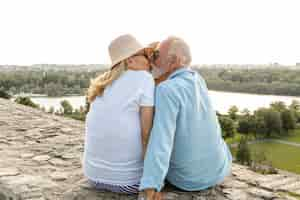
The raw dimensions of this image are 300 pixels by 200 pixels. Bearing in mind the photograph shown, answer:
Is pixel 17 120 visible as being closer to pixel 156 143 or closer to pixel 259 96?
pixel 156 143

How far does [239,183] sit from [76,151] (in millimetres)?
1397

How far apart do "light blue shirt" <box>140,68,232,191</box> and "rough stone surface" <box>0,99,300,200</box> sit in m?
0.12

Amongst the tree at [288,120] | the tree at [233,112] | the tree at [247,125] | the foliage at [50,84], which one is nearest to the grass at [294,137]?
the tree at [288,120]

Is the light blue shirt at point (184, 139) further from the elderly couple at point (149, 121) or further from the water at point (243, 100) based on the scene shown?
the water at point (243, 100)

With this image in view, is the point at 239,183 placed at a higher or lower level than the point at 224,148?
lower

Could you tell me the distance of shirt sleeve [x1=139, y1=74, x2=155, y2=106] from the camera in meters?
1.79

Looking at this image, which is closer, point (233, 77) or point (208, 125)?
point (208, 125)

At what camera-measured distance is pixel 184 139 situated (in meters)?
1.83

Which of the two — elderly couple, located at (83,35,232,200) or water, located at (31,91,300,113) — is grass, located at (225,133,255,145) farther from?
elderly couple, located at (83,35,232,200)

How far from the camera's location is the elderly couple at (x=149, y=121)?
175 centimetres

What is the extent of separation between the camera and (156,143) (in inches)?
68.1

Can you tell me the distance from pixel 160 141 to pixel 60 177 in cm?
91

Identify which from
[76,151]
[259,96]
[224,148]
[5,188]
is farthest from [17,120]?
[259,96]

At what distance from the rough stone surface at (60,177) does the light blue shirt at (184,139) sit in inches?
4.6
